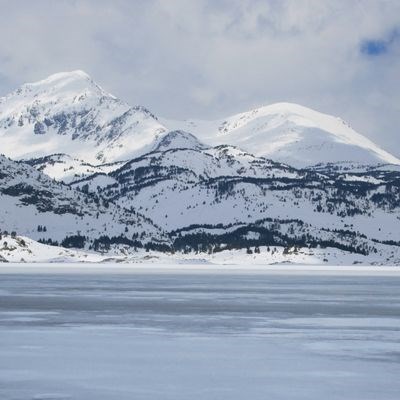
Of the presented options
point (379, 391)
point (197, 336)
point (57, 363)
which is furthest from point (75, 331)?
point (379, 391)

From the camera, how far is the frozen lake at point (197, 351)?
156 ft

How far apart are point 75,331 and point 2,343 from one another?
956 centimetres

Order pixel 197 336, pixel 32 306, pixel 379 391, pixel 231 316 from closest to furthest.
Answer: pixel 379 391, pixel 197 336, pixel 231 316, pixel 32 306

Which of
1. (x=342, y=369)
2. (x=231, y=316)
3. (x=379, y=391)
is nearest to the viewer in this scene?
(x=379, y=391)

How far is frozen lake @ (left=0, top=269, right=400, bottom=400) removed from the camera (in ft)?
156

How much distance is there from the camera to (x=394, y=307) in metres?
102

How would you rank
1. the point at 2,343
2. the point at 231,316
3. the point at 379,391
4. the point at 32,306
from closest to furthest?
1. the point at 379,391
2. the point at 2,343
3. the point at 231,316
4. the point at 32,306

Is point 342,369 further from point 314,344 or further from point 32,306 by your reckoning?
point 32,306

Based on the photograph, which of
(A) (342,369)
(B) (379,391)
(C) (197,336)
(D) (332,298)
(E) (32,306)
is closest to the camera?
(B) (379,391)

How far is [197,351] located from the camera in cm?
6134

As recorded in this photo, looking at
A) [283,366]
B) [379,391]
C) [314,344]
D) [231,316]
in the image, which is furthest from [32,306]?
[379,391]

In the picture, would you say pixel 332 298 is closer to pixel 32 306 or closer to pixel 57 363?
pixel 32 306

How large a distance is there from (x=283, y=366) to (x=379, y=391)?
9107 millimetres

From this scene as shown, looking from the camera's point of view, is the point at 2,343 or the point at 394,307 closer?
the point at 2,343
